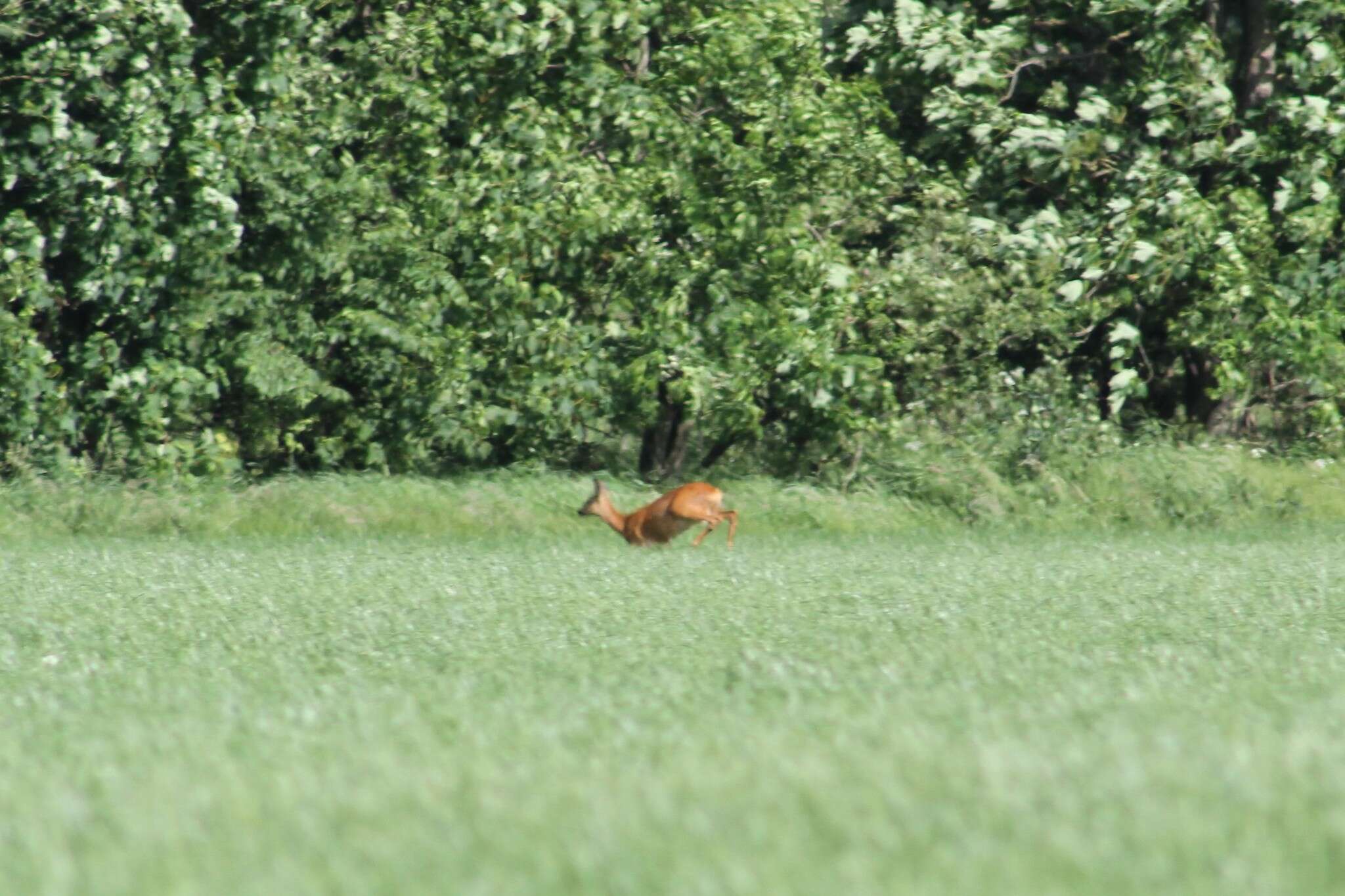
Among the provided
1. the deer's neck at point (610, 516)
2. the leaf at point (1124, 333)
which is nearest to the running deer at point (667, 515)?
the deer's neck at point (610, 516)

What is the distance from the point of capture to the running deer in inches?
454

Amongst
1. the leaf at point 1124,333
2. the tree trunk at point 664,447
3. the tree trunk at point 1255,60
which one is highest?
the tree trunk at point 1255,60

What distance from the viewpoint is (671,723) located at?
15.1 feet

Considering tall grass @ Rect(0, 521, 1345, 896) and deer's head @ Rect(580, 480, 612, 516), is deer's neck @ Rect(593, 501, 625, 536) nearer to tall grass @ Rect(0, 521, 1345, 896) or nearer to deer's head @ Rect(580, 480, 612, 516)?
deer's head @ Rect(580, 480, 612, 516)

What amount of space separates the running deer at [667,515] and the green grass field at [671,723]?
0.51m

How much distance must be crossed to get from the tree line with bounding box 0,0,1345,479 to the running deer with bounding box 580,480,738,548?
2541mm

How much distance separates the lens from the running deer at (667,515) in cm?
1154

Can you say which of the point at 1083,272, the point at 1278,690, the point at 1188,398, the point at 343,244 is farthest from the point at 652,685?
the point at 1188,398

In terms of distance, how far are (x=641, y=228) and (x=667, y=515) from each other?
148 inches

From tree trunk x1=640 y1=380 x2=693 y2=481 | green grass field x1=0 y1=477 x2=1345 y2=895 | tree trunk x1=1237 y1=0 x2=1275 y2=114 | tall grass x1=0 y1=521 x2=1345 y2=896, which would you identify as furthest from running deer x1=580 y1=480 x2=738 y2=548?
tree trunk x1=1237 y1=0 x2=1275 y2=114

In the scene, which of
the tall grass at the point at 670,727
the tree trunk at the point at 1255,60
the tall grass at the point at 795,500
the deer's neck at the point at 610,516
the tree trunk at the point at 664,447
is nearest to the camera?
the tall grass at the point at 670,727

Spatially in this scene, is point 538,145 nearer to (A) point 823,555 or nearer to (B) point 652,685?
(A) point 823,555

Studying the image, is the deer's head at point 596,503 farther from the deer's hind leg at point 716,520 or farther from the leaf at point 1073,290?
the leaf at point 1073,290

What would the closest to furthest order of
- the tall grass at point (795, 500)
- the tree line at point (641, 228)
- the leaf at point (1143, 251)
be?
the tall grass at point (795, 500)
the tree line at point (641, 228)
the leaf at point (1143, 251)
